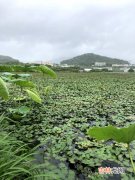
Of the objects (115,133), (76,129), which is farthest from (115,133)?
(76,129)

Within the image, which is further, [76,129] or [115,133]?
[76,129]

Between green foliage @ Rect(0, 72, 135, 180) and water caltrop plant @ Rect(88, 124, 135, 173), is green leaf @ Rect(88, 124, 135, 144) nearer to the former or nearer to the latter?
water caltrop plant @ Rect(88, 124, 135, 173)

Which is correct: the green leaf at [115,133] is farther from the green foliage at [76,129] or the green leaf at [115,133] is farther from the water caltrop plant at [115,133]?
the green foliage at [76,129]

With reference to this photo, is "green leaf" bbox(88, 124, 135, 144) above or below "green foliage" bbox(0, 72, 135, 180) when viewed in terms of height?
above

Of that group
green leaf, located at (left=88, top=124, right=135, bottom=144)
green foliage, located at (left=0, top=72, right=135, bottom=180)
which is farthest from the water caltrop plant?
green foliage, located at (left=0, top=72, right=135, bottom=180)

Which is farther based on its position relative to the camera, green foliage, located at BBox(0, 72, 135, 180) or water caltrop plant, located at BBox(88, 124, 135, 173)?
green foliage, located at BBox(0, 72, 135, 180)

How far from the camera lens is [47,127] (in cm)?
580

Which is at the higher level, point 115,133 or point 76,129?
point 115,133

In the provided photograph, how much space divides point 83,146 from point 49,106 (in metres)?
3.47

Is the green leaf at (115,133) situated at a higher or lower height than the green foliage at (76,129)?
higher

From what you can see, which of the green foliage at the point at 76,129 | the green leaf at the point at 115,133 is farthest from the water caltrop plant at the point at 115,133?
the green foliage at the point at 76,129

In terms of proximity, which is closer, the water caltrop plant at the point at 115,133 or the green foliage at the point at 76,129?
the water caltrop plant at the point at 115,133

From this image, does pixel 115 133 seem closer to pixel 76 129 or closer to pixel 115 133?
pixel 115 133

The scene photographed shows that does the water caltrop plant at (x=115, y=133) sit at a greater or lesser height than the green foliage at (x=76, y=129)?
greater
